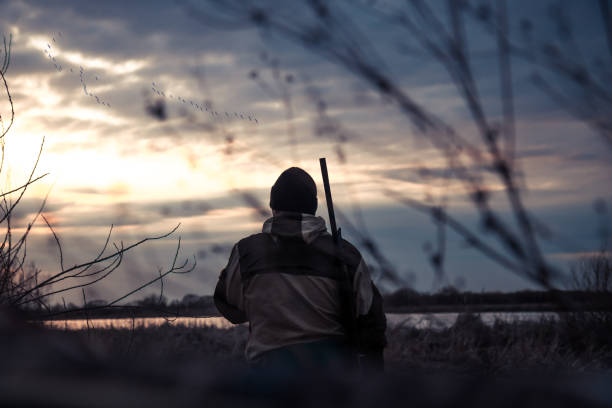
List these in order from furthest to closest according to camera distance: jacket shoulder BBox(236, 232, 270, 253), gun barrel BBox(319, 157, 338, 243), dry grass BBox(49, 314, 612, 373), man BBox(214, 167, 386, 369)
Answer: dry grass BBox(49, 314, 612, 373) → jacket shoulder BBox(236, 232, 270, 253) → man BBox(214, 167, 386, 369) → gun barrel BBox(319, 157, 338, 243)

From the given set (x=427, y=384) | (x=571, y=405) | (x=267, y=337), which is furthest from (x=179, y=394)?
(x=267, y=337)

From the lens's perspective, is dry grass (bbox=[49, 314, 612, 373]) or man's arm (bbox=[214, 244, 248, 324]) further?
dry grass (bbox=[49, 314, 612, 373])

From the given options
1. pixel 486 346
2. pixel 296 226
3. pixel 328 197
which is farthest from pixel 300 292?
pixel 486 346

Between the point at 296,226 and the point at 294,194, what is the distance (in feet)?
1.02

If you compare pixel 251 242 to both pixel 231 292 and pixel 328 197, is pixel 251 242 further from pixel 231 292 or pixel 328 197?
pixel 328 197

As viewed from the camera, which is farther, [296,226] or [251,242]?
[251,242]

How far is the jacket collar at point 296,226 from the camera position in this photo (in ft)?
14.0

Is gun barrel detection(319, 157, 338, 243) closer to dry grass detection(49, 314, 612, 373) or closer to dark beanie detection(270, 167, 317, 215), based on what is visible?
dark beanie detection(270, 167, 317, 215)

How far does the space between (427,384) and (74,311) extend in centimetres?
452

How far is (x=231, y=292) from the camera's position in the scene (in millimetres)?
4520

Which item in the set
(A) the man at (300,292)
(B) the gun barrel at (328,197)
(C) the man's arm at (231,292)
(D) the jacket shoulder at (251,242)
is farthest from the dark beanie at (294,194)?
(C) the man's arm at (231,292)

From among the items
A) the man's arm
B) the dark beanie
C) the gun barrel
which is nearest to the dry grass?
the man's arm

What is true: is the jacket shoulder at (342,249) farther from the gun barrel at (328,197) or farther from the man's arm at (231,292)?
the man's arm at (231,292)

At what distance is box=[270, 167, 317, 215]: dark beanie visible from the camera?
4.47 metres
